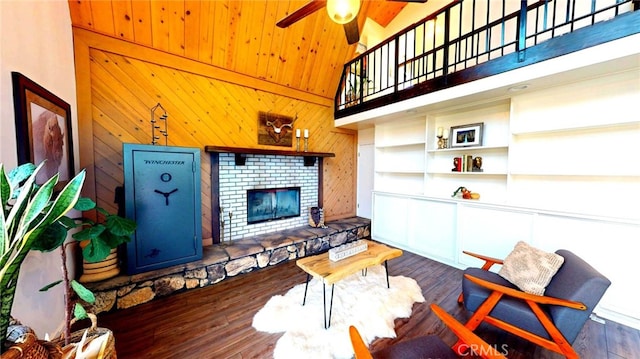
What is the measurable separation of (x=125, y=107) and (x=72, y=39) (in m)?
0.75

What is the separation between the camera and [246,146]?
3.74m

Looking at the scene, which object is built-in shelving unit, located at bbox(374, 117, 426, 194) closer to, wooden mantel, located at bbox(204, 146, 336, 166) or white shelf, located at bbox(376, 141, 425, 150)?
white shelf, located at bbox(376, 141, 425, 150)

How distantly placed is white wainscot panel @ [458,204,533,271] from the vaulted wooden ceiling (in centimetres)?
345

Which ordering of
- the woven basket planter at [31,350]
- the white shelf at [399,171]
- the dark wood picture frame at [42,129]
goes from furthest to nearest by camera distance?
the white shelf at [399,171] < the dark wood picture frame at [42,129] < the woven basket planter at [31,350]

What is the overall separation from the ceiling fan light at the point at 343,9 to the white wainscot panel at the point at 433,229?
285 cm

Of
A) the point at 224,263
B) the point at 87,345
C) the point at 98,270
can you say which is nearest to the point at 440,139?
the point at 224,263

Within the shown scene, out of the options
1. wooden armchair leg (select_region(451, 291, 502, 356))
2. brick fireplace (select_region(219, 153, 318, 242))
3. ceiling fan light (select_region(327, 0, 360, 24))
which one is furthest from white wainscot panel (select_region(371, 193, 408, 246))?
ceiling fan light (select_region(327, 0, 360, 24))

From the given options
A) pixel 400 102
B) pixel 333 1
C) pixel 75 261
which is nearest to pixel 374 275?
pixel 400 102

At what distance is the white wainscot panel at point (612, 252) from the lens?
2137 mm

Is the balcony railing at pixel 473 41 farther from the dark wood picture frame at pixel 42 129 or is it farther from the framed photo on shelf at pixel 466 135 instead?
the dark wood picture frame at pixel 42 129

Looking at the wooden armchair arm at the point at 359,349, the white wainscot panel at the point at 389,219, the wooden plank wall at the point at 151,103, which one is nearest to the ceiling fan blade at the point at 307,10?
the wooden plank wall at the point at 151,103

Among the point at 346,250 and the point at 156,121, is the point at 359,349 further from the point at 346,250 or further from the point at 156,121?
the point at 156,121

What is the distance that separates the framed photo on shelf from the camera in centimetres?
330

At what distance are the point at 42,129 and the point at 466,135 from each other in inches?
181
